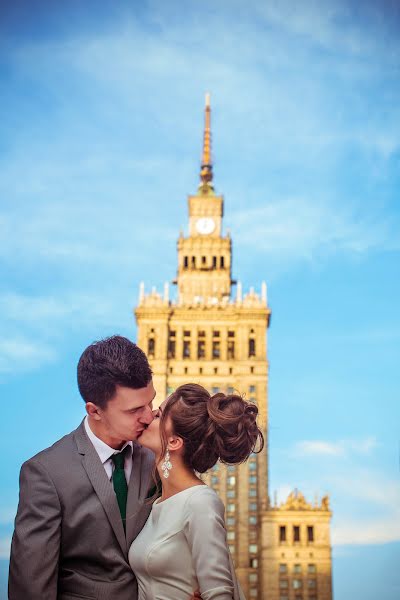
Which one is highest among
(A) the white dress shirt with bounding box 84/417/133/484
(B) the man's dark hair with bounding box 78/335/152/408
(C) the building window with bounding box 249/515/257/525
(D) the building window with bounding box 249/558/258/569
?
(C) the building window with bounding box 249/515/257/525

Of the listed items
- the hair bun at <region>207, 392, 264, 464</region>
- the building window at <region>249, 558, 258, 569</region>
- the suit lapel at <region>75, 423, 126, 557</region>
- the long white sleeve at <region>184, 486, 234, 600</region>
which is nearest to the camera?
the long white sleeve at <region>184, 486, 234, 600</region>

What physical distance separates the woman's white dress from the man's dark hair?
134cm

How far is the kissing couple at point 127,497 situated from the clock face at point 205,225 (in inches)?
3740

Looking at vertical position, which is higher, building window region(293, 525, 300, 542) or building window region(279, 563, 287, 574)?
building window region(293, 525, 300, 542)

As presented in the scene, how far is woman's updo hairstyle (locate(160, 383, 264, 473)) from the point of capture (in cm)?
820

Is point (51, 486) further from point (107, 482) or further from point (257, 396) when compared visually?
point (257, 396)

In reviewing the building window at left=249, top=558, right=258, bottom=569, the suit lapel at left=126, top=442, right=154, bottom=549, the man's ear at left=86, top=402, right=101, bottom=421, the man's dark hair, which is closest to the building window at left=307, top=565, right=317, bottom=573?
the building window at left=249, top=558, right=258, bottom=569

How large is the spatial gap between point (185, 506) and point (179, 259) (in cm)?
9307

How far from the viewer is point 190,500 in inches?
308

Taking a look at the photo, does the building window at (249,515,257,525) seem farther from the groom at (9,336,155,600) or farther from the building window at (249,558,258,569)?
the groom at (9,336,155,600)

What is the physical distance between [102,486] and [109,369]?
127 centimetres

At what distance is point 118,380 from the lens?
27.2 feet

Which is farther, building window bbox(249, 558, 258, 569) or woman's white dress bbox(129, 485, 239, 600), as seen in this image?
building window bbox(249, 558, 258, 569)

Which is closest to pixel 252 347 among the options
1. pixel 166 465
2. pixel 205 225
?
pixel 205 225
